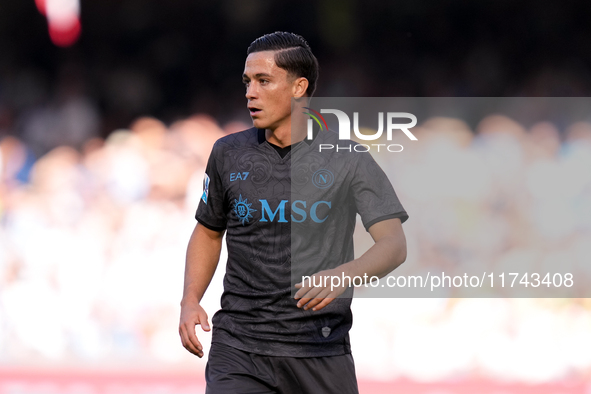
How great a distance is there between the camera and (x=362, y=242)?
439 cm

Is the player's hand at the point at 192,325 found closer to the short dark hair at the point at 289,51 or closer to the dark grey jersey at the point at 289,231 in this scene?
the dark grey jersey at the point at 289,231

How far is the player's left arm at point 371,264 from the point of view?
171 cm

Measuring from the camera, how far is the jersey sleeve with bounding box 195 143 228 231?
2.15 meters

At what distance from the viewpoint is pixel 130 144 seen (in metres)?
4.55

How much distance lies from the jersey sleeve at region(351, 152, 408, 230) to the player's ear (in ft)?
0.97

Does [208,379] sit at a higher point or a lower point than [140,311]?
lower

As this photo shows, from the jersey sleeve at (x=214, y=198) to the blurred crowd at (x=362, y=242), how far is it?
232 centimetres

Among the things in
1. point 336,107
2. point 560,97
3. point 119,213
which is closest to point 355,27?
point 336,107

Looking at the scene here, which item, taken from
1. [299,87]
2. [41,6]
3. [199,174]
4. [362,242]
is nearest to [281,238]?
[299,87]

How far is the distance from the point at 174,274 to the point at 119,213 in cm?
57

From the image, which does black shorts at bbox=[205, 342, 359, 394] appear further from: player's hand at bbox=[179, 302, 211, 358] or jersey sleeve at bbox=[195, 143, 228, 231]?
jersey sleeve at bbox=[195, 143, 228, 231]

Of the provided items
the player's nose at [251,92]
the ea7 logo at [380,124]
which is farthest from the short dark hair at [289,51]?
the ea7 logo at [380,124]

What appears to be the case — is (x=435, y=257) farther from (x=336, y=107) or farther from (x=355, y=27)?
(x=355, y=27)

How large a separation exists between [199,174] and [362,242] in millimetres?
1215
